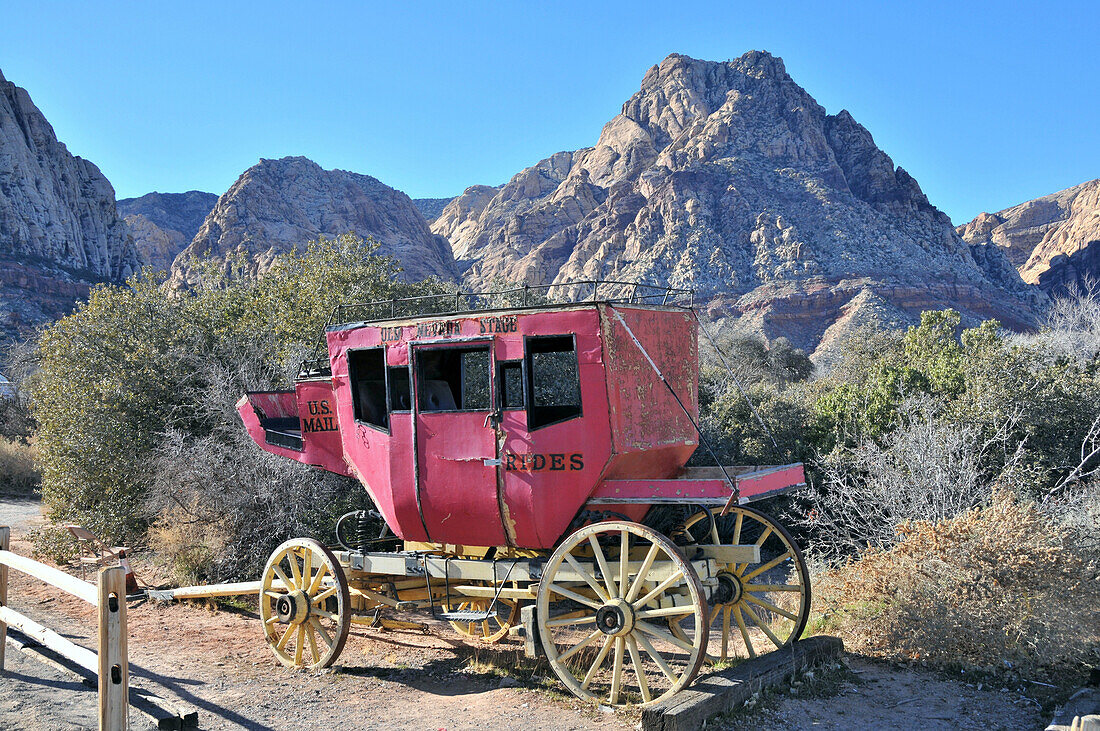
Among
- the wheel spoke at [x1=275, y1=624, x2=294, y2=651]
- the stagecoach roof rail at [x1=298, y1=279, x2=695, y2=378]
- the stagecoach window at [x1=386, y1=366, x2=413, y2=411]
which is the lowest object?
the wheel spoke at [x1=275, y1=624, x2=294, y2=651]

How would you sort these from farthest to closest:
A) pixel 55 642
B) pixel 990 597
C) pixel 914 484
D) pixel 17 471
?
1. pixel 17 471
2. pixel 914 484
3. pixel 990 597
4. pixel 55 642

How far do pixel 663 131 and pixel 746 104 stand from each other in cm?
1999

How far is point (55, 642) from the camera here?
631 centimetres

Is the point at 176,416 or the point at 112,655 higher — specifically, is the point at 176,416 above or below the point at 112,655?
above

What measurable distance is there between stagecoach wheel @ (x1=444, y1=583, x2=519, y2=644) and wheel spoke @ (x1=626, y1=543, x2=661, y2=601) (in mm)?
1887

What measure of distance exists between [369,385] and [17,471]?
67.4 ft

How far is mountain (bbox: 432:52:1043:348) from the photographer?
224 ft

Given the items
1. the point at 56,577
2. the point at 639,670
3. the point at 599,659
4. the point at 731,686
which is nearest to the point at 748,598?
the point at 731,686

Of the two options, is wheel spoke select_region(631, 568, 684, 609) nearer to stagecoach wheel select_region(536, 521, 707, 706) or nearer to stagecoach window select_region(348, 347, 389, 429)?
stagecoach wheel select_region(536, 521, 707, 706)

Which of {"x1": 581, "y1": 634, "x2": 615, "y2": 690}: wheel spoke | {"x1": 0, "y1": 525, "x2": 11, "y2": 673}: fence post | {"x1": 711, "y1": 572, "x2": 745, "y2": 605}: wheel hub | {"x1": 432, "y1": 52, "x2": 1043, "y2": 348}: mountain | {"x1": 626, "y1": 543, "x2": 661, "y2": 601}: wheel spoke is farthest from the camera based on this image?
{"x1": 432, "y1": 52, "x2": 1043, "y2": 348}: mountain

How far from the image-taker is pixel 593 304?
18.9 feet

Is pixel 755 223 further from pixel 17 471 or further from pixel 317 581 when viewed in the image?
pixel 317 581

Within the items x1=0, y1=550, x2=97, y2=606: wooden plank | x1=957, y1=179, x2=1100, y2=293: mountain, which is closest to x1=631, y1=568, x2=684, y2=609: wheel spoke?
x1=0, y1=550, x2=97, y2=606: wooden plank

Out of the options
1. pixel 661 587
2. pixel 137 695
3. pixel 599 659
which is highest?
pixel 661 587
